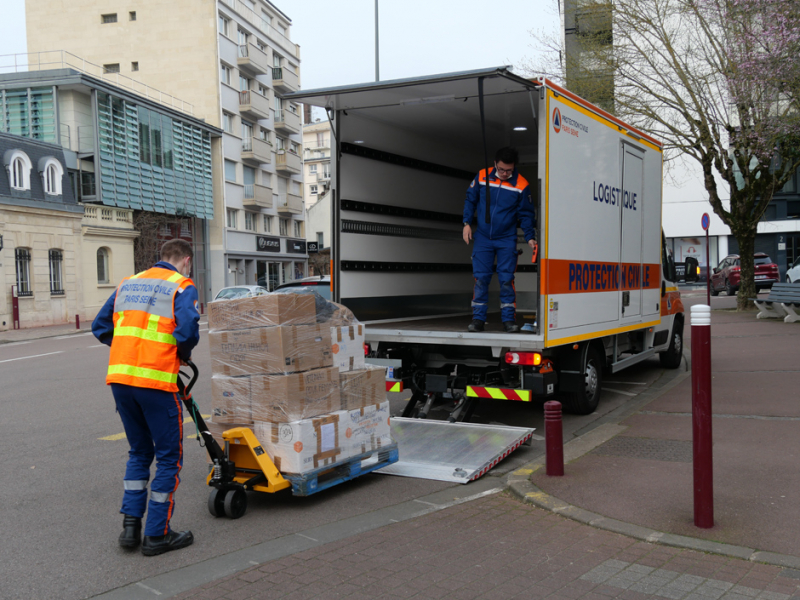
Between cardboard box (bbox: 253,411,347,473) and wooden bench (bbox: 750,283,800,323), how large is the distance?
53.8 ft

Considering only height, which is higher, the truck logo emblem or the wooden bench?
the truck logo emblem

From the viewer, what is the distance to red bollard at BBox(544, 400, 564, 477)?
18.2 ft

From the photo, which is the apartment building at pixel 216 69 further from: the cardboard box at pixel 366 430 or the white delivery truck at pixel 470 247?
the cardboard box at pixel 366 430

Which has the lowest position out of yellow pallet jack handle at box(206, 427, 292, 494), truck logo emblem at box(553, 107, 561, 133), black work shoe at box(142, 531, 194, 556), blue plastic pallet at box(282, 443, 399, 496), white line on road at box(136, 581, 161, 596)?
white line on road at box(136, 581, 161, 596)

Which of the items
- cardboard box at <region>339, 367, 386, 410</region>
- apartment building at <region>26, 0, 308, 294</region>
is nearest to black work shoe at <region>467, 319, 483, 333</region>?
cardboard box at <region>339, 367, 386, 410</region>

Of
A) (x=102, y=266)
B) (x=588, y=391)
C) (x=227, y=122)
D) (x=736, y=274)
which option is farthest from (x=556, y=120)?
(x=227, y=122)

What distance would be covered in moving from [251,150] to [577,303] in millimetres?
40238

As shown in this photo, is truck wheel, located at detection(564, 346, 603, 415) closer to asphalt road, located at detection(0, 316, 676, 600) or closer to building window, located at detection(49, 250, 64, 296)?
asphalt road, located at detection(0, 316, 676, 600)

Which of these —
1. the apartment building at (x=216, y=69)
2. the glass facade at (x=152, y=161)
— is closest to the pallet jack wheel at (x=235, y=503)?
the glass facade at (x=152, y=161)

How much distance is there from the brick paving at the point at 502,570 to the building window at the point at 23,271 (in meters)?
25.0

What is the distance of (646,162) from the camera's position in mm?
9375

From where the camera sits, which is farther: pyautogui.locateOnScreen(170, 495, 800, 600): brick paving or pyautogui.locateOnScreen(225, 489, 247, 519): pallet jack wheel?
pyautogui.locateOnScreen(225, 489, 247, 519): pallet jack wheel

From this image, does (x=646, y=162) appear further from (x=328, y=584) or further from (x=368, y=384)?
(x=328, y=584)

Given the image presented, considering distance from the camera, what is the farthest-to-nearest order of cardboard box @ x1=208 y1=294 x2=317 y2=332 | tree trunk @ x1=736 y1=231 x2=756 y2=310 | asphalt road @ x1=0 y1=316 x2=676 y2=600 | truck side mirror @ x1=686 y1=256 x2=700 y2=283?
1. tree trunk @ x1=736 y1=231 x2=756 y2=310
2. truck side mirror @ x1=686 y1=256 x2=700 y2=283
3. cardboard box @ x1=208 y1=294 x2=317 y2=332
4. asphalt road @ x1=0 y1=316 x2=676 y2=600
